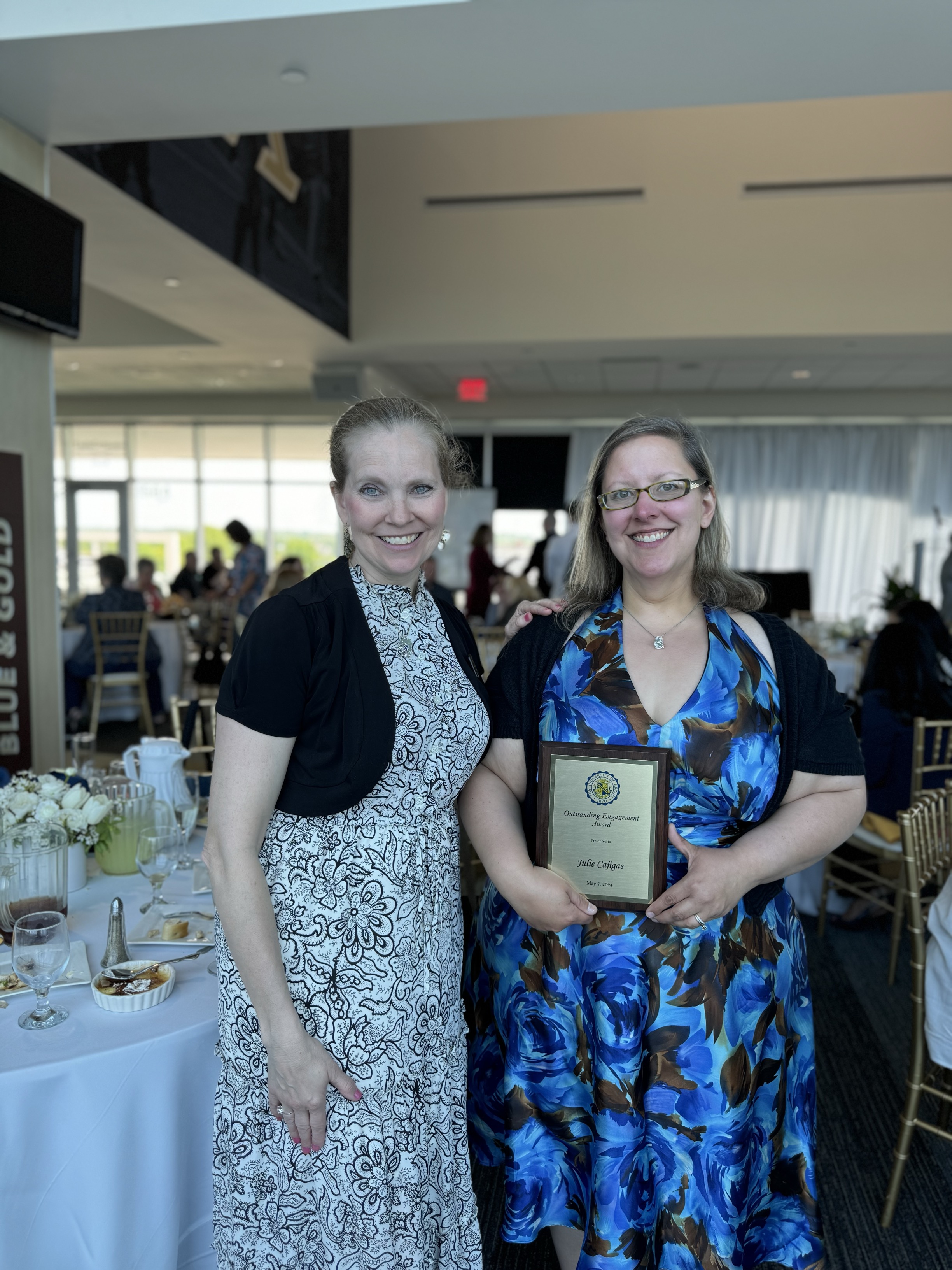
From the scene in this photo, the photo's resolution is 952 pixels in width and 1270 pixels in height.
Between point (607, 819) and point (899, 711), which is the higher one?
point (607, 819)

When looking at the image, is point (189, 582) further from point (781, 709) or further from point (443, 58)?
point (781, 709)

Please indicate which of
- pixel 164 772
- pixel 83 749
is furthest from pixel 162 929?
pixel 83 749

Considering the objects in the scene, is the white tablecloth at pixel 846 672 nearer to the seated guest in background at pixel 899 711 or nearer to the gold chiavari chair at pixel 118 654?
the seated guest in background at pixel 899 711

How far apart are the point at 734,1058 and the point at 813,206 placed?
8570mm

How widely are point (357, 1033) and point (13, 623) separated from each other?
3.15 metres

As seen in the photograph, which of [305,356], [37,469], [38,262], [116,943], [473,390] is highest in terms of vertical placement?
[305,356]

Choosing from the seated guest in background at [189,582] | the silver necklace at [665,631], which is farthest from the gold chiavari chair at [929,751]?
the seated guest in background at [189,582]

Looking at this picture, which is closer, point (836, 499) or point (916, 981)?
point (916, 981)

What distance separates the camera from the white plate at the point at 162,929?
65.2 inches

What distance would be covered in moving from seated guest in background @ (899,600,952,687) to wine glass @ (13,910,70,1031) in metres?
3.54

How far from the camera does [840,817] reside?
4.99 ft

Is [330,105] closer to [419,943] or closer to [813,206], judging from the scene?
[419,943]

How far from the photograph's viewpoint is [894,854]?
3.45 meters

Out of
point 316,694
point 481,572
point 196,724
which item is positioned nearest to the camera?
point 316,694
